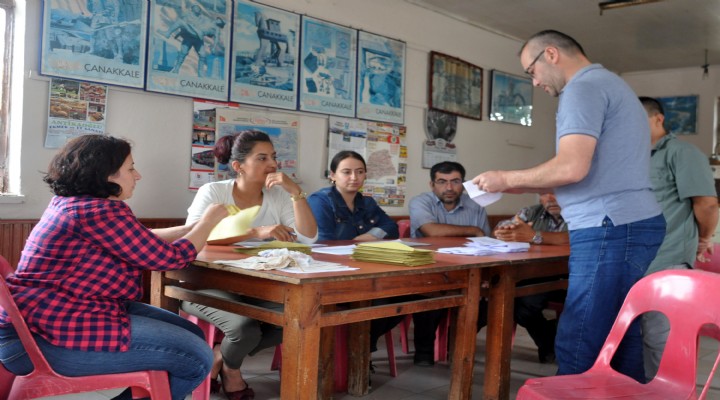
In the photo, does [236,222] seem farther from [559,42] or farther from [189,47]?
[189,47]

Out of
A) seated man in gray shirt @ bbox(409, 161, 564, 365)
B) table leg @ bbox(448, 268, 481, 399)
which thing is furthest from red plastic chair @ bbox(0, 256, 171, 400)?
seated man in gray shirt @ bbox(409, 161, 564, 365)

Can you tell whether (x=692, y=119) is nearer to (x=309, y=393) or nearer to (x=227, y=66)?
(x=227, y=66)

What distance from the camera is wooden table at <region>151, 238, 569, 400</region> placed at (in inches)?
75.7

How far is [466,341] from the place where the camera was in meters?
2.63

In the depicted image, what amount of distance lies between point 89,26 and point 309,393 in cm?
245

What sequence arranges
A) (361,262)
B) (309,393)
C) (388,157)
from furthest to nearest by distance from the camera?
1. (388,157)
2. (361,262)
3. (309,393)

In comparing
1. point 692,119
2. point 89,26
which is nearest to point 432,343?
point 89,26

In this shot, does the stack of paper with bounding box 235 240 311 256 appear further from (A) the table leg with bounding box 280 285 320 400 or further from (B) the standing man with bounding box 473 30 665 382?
(B) the standing man with bounding box 473 30 665 382

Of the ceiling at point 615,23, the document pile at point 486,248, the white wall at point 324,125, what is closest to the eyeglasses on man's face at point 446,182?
the document pile at point 486,248

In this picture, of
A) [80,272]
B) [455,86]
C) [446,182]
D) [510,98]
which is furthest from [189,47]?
[510,98]

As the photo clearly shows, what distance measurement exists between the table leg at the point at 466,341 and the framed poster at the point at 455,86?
10.5 ft

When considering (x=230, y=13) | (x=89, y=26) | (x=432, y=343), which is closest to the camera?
(x=89, y=26)

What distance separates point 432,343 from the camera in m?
3.69

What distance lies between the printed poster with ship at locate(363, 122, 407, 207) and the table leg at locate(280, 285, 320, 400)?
3.15 meters
